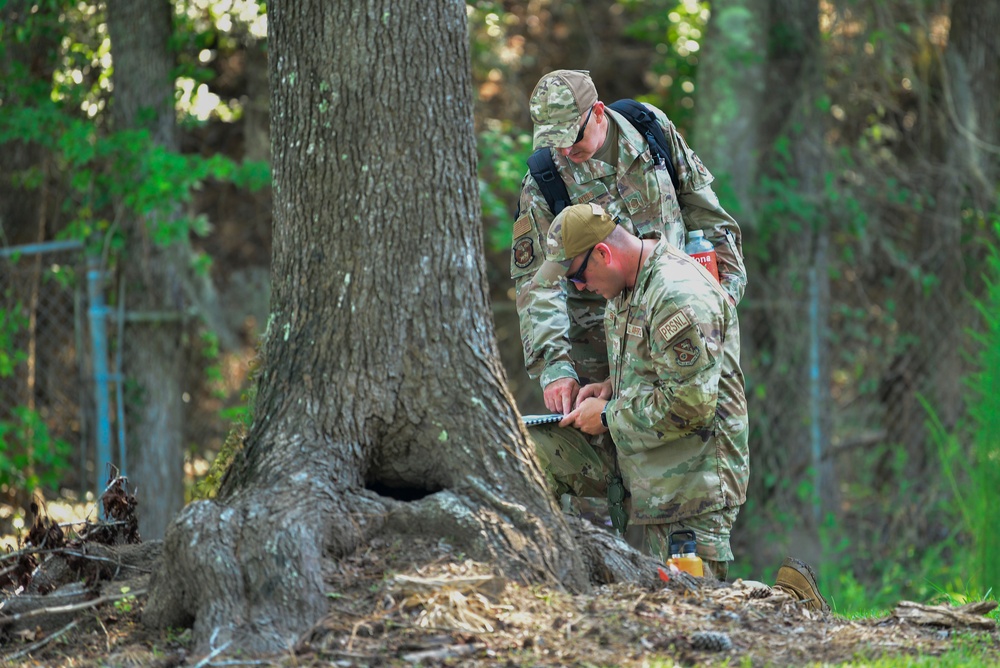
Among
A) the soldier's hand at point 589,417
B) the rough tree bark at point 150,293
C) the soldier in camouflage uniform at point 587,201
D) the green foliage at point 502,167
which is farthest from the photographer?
the green foliage at point 502,167

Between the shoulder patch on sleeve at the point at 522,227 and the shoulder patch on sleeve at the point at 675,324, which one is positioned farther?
the shoulder patch on sleeve at the point at 522,227

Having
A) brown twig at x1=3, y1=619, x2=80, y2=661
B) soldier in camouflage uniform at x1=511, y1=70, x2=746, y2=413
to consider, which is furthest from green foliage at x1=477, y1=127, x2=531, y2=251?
brown twig at x1=3, y1=619, x2=80, y2=661

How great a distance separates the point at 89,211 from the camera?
22.7 feet

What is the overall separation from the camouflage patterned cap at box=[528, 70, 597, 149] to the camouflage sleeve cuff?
0.87 metres

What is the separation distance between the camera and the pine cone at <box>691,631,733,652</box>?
9.95ft

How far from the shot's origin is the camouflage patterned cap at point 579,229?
372 cm

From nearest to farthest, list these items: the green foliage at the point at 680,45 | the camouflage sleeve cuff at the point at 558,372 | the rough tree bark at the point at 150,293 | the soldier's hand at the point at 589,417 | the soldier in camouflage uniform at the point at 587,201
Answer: the soldier's hand at the point at 589,417 < the soldier in camouflage uniform at the point at 587,201 < the camouflage sleeve cuff at the point at 558,372 < the rough tree bark at the point at 150,293 < the green foliage at the point at 680,45

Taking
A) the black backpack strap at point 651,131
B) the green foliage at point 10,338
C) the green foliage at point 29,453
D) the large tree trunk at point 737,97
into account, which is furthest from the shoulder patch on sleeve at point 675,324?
the green foliage at point 10,338

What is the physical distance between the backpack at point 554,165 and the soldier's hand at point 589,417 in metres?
0.81

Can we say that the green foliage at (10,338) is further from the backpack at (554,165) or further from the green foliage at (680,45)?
the green foliage at (680,45)

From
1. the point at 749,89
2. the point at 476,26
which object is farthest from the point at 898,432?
the point at 476,26

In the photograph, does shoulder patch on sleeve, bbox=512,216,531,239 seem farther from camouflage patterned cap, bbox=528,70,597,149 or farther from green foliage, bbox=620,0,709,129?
green foliage, bbox=620,0,709,129

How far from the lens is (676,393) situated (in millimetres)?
3705

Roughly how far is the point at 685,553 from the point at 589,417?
607 mm
